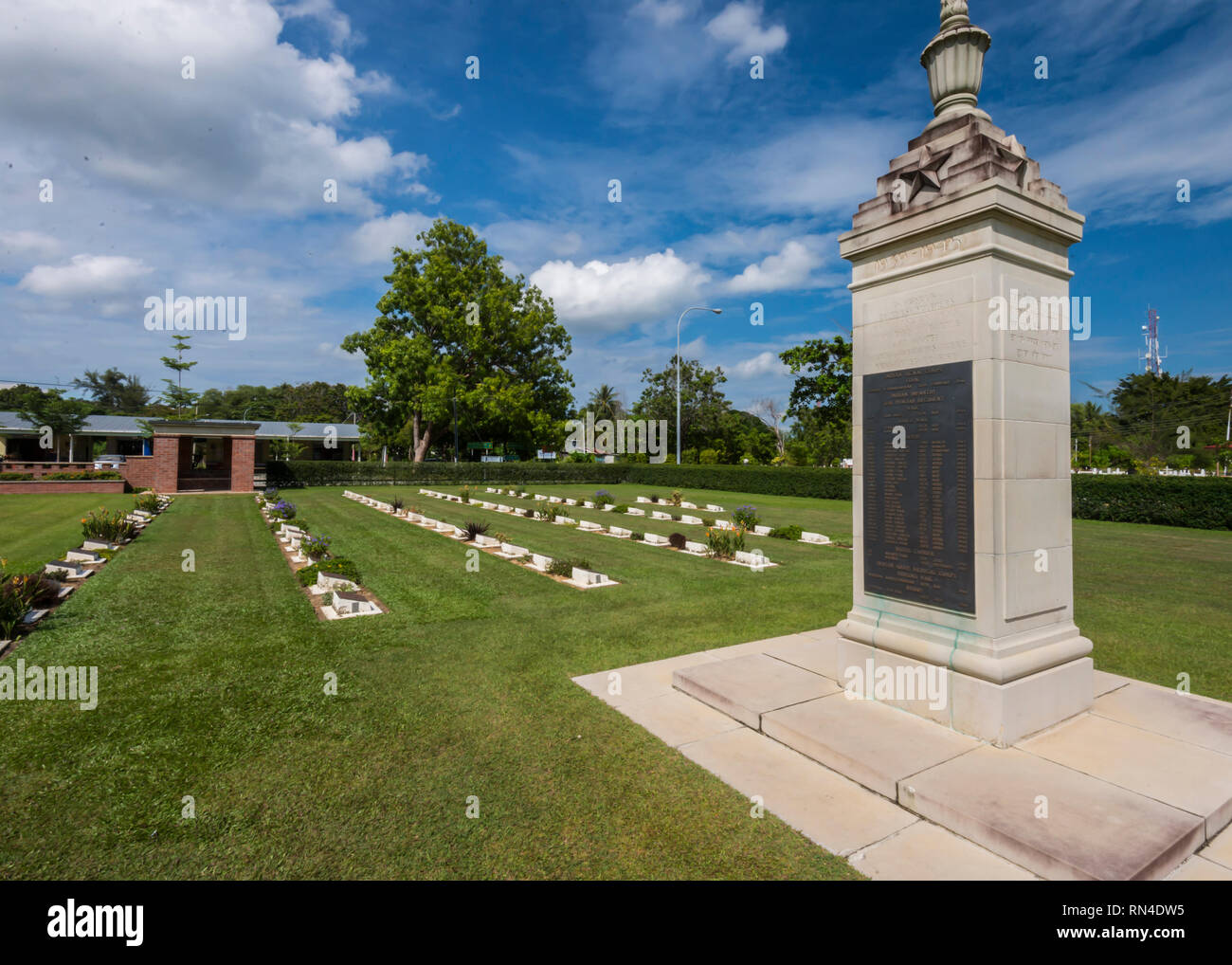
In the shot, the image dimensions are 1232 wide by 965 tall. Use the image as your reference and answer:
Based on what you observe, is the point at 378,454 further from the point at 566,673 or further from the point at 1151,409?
the point at 1151,409

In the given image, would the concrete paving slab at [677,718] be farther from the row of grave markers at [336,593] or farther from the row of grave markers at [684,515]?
the row of grave markers at [684,515]

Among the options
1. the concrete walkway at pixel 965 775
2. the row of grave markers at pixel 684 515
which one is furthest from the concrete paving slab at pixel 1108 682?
the row of grave markers at pixel 684 515

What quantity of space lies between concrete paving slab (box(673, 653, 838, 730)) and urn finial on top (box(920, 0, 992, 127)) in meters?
5.33

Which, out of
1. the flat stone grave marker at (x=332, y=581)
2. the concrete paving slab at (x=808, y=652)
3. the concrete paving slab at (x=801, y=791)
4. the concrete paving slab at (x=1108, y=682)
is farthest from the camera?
the flat stone grave marker at (x=332, y=581)

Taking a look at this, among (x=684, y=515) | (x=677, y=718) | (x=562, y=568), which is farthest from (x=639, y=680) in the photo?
(x=684, y=515)

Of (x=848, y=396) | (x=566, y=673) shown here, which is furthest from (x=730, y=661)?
(x=848, y=396)

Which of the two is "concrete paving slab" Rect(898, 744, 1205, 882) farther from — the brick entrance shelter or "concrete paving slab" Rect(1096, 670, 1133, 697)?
the brick entrance shelter

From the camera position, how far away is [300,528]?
53.7 ft

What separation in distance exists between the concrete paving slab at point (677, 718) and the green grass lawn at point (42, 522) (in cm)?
1270

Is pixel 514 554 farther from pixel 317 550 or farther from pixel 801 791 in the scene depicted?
pixel 801 791

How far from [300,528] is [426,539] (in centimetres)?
355

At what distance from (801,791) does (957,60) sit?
20.4 ft

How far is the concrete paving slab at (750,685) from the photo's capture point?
5258 millimetres

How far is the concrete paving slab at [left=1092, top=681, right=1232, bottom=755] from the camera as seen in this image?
4.62m
